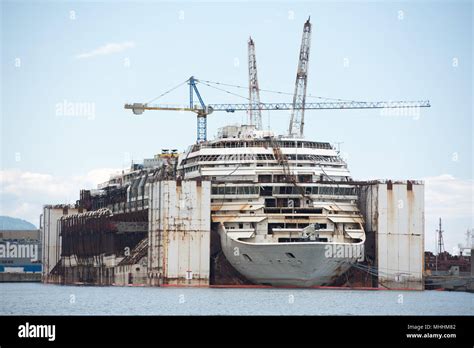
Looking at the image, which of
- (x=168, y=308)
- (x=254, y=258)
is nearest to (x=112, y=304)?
(x=168, y=308)

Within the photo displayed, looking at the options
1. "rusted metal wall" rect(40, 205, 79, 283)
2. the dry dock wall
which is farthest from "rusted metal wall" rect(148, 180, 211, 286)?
"rusted metal wall" rect(40, 205, 79, 283)

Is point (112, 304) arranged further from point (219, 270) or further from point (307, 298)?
point (219, 270)

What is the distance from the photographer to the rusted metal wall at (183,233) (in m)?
120

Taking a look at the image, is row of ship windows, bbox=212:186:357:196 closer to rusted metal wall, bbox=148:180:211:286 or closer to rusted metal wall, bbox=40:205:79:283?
rusted metal wall, bbox=148:180:211:286

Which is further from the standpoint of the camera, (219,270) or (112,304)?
(219,270)

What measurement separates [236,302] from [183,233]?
2131cm

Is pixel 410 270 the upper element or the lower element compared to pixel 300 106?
lower

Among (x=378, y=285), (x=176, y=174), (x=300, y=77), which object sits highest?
(x=300, y=77)

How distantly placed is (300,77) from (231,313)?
5682cm

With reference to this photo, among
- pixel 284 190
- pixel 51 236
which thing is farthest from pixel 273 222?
pixel 51 236

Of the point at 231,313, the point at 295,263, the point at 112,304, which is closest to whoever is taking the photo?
the point at 231,313

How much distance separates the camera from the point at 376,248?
123000 mm

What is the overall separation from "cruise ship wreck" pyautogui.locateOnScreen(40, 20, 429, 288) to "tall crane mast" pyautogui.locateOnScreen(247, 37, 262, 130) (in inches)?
484

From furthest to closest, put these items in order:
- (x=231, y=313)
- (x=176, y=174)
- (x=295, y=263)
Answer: (x=176, y=174) < (x=295, y=263) < (x=231, y=313)
